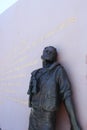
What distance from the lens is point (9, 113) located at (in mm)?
4316

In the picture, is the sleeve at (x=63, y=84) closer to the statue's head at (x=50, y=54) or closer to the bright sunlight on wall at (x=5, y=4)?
the statue's head at (x=50, y=54)

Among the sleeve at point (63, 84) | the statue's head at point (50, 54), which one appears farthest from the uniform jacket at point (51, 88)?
the statue's head at point (50, 54)

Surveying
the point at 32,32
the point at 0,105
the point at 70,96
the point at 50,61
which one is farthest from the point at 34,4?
the point at 0,105

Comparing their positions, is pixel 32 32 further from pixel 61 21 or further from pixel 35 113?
pixel 35 113

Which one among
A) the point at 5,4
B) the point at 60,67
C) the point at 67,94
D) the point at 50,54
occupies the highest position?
the point at 5,4

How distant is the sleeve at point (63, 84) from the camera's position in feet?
9.27

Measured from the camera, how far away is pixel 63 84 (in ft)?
9.38

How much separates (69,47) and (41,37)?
24.2 inches

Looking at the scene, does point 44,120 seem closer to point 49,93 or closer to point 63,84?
point 49,93

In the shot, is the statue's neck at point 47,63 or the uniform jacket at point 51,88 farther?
the statue's neck at point 47,63

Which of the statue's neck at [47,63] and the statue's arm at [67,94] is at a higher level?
the statue's neck at [47,63]

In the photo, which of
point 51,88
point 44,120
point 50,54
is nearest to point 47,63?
point 50,54

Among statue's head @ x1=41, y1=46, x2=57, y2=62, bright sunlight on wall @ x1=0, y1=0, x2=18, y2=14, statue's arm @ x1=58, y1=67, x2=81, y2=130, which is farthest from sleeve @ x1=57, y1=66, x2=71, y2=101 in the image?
bright sunlight on wall @ x1=0, y1=0, x2=18, y2=14

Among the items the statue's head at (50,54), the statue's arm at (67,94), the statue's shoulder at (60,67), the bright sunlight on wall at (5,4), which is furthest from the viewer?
the bright sunlight on wall at (5,4)
